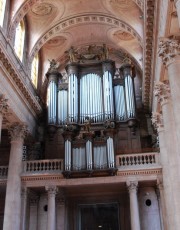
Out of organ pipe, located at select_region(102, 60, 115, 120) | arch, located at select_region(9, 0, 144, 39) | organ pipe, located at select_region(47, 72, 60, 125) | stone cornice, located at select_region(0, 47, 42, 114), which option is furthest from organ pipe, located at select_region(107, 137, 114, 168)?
arch, located at select_region(9, 0, 144, 39)

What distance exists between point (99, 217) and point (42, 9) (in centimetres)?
1119

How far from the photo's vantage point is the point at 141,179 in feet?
49.1

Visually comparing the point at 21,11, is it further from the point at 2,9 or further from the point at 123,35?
the point at 123,35

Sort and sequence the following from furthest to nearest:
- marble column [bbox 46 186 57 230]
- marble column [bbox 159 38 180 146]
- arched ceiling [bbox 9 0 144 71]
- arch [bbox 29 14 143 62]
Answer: arch [bbox 29 14 143 62]
arched ceiling [bbox 9 0 144 71]
marble column [bbox 46 186 57 230]
marble column [bbox 159 38 180 146]

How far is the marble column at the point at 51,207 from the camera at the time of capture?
1430 cm

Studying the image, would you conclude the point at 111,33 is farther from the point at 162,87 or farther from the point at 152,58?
the point at 162,87

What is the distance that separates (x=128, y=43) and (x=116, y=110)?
447 centimetres

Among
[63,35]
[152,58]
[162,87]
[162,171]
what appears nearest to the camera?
[162,87]

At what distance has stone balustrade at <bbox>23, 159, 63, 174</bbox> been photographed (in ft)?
50.8

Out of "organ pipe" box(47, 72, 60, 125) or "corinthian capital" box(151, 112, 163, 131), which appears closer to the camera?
"corinthian capital" box(151, 112, 163, 131)

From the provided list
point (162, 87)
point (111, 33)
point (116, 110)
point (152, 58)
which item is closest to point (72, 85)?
point (116, 110)

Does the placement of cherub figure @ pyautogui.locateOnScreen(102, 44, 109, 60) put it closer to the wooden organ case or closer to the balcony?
the wooden organ case

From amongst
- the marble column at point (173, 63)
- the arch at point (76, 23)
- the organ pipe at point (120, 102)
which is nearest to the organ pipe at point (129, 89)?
the organ pipe at point (120, 102)

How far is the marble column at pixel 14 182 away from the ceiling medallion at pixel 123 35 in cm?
785
